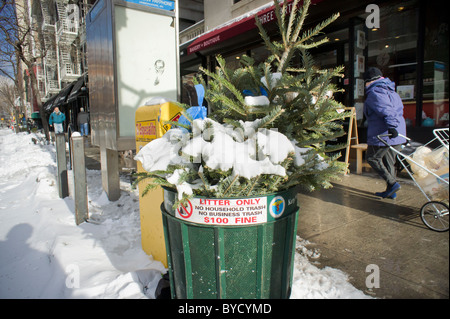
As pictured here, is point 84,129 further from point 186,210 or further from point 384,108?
point 186,210

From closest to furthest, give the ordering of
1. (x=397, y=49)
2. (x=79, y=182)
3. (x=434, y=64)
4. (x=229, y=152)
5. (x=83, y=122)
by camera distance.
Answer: (x=229, y=152) → (x=79, y=182) → (x=434, y=64) → (x=397, y=49) → (x=83, y=122)

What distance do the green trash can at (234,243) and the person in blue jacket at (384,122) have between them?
2.98 m

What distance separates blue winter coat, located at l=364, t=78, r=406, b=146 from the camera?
4.09 m

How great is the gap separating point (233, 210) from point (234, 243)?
7.1 inches

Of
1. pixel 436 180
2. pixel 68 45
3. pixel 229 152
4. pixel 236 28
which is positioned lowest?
pixel 436 180

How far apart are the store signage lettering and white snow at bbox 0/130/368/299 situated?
97 cm

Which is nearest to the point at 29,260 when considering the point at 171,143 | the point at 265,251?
the point at 171,143

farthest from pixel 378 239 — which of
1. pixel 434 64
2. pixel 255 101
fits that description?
pixel 434 64

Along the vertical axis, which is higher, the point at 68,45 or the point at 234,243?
the point at 68,45

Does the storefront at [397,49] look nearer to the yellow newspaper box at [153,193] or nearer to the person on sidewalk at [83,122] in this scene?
the yellow newspaper box at [153,193]

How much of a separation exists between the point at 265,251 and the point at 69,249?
2331mm

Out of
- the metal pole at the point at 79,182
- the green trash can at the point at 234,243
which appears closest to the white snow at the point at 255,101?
the green trash can at the point at 234,243

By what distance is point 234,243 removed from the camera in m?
1.60
